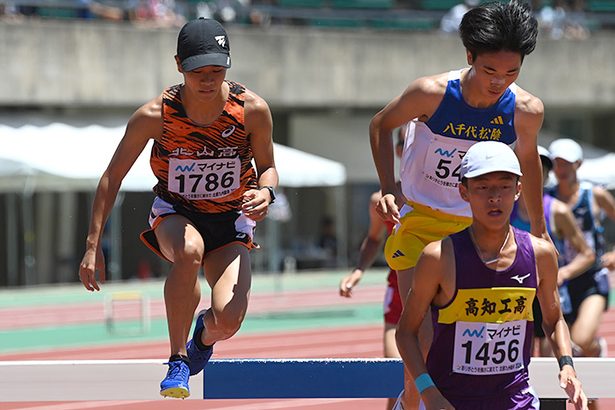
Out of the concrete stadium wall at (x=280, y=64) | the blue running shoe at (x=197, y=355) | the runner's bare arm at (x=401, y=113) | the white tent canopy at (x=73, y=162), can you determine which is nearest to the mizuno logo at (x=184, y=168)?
the blue running shoe at (x=197, y=355)

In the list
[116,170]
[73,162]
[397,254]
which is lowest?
[73,162]

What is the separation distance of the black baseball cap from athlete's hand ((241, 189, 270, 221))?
2.00 ft

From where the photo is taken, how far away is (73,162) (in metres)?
21.3

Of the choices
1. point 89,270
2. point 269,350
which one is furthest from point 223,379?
point 269,350

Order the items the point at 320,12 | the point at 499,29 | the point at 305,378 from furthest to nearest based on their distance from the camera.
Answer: the point at 320,12, the point at 305,378, the point at 499,29

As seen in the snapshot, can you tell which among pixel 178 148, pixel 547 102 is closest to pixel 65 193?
pixel 547 102

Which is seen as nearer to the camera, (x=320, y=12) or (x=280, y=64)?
(x=280, y=64)

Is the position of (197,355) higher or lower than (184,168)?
lower

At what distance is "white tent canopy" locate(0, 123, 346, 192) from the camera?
68.6 feet

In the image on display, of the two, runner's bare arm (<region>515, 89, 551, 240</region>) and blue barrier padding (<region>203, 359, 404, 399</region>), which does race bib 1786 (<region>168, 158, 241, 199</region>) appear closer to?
blue barrier padding (<region>203, 359, 404, 399</region>)

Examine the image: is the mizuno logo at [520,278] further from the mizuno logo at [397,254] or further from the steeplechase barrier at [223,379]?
the steeplechase barrier at [223,379]

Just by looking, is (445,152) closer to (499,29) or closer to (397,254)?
(397,254)

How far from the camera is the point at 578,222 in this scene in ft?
28.7

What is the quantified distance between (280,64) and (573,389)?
22.1m
